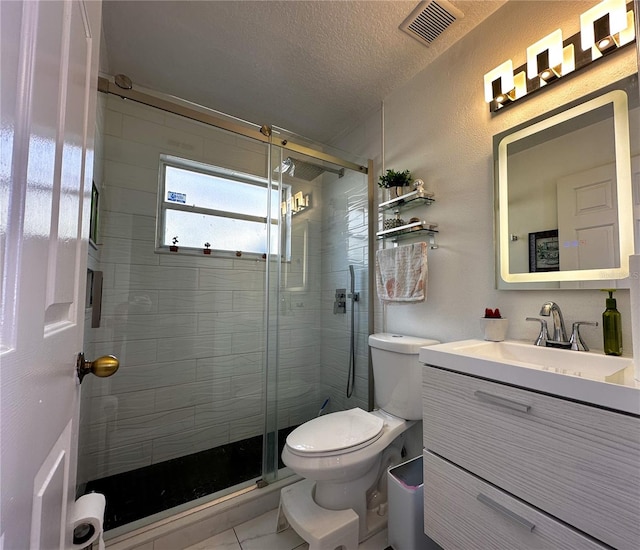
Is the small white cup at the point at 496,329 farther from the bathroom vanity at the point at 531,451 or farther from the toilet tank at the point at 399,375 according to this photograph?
the toilet tank at the point at 399,375

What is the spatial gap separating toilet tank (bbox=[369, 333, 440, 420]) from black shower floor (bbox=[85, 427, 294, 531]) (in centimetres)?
71

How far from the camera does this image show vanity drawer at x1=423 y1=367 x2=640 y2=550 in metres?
0.64

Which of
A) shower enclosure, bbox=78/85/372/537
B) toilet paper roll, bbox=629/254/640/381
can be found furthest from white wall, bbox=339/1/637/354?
shower enclosure, bbox=78/85/372/537

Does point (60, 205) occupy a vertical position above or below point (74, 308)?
above

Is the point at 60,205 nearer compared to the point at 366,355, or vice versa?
the point at 60,205

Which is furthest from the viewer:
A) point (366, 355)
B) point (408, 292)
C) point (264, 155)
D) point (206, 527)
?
point (264, 155)

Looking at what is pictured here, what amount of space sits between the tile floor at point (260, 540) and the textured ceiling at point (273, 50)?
2418mm

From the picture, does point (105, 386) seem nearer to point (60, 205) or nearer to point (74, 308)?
point (74, 308)

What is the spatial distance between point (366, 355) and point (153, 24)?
2178 millimetres

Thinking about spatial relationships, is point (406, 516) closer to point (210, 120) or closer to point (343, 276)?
point (343, 276)

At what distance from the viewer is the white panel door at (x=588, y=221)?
101 centimetres

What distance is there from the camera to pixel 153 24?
1.45 metres

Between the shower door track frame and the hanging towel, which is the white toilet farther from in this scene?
the shower door track frame

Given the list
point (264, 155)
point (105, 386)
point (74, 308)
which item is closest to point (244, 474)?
point (105, 386)
